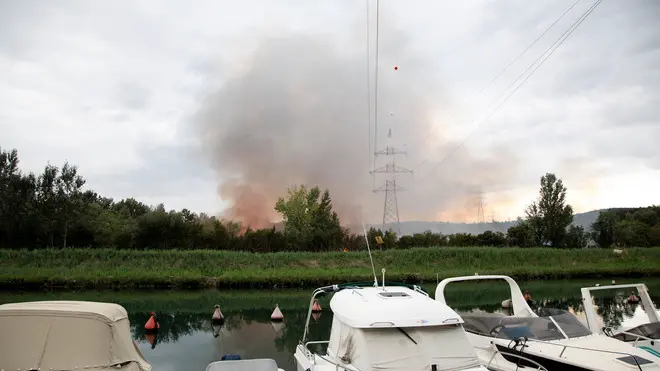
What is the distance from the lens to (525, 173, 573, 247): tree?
61.8m

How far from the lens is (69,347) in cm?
766

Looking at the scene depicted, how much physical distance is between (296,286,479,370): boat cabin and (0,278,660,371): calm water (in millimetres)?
6722

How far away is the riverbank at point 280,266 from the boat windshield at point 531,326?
2424 centimetres

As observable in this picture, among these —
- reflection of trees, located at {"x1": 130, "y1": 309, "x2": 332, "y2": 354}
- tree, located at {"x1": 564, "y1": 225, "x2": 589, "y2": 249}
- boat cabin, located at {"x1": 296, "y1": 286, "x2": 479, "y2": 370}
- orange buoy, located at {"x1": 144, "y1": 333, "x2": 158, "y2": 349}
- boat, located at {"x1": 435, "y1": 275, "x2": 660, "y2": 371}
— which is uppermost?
tree, located at {"x1": 564, "y1": 225, "x2": 589, "y2": 249}

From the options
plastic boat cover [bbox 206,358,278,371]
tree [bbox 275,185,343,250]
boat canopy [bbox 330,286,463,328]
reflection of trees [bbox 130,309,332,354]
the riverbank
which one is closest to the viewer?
plastic boat cover [bbox 206,358,278,371]

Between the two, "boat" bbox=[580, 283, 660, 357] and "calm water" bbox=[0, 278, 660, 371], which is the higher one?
"boat" bbox=[580, 283, 660, 357]

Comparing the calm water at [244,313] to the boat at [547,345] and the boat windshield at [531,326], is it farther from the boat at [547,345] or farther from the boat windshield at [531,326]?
the boat at [547,345]

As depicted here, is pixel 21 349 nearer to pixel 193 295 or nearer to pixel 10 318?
pixel 10 318

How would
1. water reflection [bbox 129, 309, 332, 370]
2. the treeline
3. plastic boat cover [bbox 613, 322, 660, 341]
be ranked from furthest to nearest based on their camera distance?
1. the treeline
2. water reflection [bbox 129, 309, 332, 370]
3. plastic boat cover [bbox 613, 322, 660, 341]

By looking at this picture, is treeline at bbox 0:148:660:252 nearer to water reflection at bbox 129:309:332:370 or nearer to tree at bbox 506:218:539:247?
tree at bbox 506:218:539:247

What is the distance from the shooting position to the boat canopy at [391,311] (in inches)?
350

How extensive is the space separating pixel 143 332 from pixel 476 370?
55.5 ft

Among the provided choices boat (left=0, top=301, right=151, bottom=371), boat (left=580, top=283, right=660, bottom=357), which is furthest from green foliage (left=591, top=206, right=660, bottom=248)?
boat (left=0, top=301, right=151, bottom=371)

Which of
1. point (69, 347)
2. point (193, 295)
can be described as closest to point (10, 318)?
point (69, 347)
